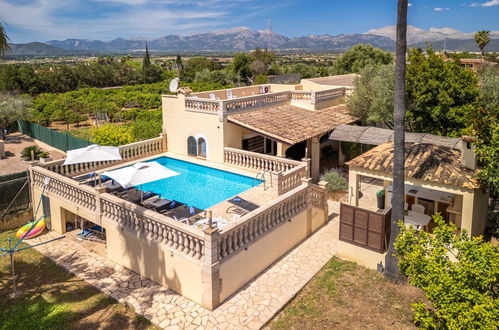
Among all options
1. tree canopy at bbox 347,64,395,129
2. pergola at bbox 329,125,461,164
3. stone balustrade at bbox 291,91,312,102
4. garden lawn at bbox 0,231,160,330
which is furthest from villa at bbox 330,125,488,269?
stone balustrade at bbox 291,91,312,102

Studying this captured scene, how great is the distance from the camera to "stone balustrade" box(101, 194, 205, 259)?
35.1 ft

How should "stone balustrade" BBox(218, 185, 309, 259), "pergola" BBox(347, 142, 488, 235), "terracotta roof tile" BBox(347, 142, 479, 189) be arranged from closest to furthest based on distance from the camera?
"stone balustrade" BBox(218, 185, 309, 259), "pergola" BBox(347, 142, 488, 235), "terracotta roof tile" BBox(347, 142, 479, 189)

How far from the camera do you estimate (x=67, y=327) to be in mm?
9930

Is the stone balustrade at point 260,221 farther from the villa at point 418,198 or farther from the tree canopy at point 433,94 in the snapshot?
the tree canopy at point 433,94

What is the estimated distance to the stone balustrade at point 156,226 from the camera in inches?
422

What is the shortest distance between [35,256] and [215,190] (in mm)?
7701

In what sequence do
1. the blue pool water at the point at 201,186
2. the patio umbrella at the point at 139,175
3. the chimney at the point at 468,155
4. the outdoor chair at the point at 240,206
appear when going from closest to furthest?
the chimney at the point at 468,155, the patio umbrella at the point at 139,175, the outdoor chair at the point at 240,206, the blue pool water at the point at 201,186

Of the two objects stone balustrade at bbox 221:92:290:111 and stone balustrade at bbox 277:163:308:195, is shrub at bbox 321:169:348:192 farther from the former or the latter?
stone balustrade at bbox 221:92:290:111

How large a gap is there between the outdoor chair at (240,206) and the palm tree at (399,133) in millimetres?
5336

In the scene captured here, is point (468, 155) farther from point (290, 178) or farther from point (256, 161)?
point (256, 161)

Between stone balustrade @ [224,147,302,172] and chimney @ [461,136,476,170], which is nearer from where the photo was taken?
chimney @ [461,136,476,170]

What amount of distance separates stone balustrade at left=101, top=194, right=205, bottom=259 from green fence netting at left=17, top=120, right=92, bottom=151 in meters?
15.0

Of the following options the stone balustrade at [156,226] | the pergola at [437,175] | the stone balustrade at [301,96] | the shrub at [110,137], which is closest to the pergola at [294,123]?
the stone balustrade at [301,96]

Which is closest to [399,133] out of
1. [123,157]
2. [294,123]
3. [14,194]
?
[294,123]
